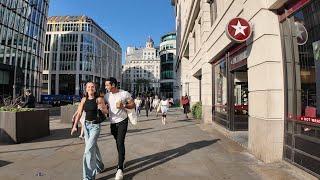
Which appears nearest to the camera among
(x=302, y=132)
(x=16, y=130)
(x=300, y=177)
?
(x=300, y=177)

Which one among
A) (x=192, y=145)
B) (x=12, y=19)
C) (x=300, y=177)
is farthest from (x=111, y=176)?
(x=12, y=19)

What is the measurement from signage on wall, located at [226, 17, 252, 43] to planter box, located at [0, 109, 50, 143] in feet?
21.2

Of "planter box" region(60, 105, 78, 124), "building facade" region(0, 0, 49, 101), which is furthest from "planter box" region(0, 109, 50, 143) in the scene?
"building facade" region(0, 0, 49, 101)

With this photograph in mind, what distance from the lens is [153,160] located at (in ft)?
28.0

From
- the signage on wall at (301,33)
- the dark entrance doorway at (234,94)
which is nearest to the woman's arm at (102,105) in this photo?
the signage on wall at (301,33)

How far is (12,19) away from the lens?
183ft

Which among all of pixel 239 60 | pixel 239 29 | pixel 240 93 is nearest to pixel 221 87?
pixel 240 93

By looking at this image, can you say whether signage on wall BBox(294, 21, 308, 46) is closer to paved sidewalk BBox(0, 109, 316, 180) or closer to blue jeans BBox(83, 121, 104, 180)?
paved sidewalk BBox(0, 109, 316, 180)

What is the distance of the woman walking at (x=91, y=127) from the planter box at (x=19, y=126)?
15.8 feet

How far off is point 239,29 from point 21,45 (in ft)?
185

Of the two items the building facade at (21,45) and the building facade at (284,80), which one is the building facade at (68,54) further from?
the building facade at (284,80)

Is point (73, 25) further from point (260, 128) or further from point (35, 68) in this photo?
point (260, 128)

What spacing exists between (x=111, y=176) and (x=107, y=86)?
64.9 inches

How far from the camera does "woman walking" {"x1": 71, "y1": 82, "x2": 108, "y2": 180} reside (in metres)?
6.38
